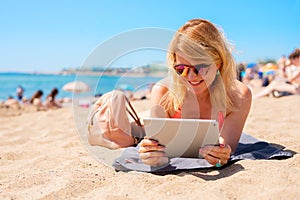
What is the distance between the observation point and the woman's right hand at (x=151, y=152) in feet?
5.78

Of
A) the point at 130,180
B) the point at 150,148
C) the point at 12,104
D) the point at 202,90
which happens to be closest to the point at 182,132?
the point at 150,148

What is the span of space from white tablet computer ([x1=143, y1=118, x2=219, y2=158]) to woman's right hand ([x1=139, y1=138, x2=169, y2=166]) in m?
0.03

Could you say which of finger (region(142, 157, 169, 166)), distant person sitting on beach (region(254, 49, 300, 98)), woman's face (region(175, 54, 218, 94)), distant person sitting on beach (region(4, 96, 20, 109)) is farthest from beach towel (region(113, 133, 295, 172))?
distant person sitting on beach (region(4, 96, 20, 109))

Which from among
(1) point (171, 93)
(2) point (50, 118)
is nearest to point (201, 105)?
(1) point (171, 93)

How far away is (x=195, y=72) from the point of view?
1.91 meters

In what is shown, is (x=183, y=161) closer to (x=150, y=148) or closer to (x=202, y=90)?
(x=150, y=148)

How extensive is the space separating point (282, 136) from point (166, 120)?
158cm

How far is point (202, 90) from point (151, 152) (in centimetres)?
59

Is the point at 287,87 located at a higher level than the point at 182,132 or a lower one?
lower

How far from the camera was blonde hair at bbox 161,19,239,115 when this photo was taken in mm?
1876

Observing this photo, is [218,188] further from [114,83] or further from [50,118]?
[50,118]

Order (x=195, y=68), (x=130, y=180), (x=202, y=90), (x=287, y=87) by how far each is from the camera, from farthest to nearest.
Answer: (x=287, y=87) → (x=202, y=90) → (x=195, y=68) → (x=130, y=180)

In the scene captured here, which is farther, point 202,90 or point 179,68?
point 202,90

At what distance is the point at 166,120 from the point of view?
5.44ft
